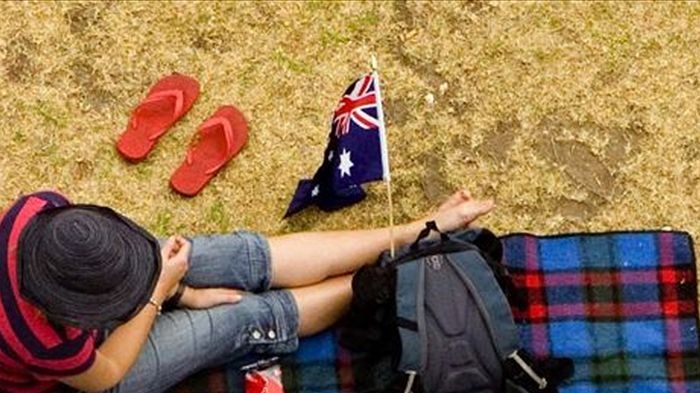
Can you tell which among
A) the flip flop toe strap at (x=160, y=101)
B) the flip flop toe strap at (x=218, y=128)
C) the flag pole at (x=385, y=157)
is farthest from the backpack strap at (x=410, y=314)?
the flip flop toe strap at (x=160, y=101)

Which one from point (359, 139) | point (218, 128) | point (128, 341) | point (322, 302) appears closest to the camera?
point (128, 341)

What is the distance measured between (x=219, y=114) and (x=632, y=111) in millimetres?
1163

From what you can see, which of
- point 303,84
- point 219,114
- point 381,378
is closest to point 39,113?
point 219,114

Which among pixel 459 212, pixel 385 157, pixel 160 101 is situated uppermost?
pixel 160 101

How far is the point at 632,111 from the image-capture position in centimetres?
357

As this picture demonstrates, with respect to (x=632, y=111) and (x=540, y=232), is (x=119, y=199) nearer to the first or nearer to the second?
(x=540, y=232)

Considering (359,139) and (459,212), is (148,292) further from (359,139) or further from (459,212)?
(459,212)

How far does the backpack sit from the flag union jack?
0.35 meters

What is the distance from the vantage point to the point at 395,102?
11.8 feet

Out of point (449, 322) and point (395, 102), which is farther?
point (395, 102)

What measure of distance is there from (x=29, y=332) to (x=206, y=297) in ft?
2.00

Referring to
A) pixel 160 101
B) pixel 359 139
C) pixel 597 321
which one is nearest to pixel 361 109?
pixel 359 139

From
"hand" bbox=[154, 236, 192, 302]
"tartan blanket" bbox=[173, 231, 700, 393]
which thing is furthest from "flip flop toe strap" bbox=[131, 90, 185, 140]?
"tartan blanket" bbox=[173, 231, 700, 393]

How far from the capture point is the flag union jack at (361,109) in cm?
306
